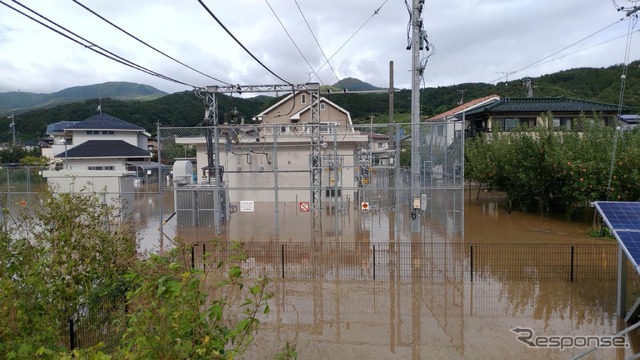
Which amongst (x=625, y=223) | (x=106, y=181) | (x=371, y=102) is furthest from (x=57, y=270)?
(x=371, y=102)

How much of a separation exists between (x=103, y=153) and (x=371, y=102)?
38.0 m

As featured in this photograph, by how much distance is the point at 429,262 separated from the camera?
1208 cm

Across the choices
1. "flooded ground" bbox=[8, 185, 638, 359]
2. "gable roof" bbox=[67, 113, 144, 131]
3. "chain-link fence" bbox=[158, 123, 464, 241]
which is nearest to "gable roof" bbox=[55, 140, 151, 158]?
"gable roof" bbox=[67, 113, 144, 131]

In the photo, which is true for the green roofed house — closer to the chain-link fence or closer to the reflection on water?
the chain-link fence

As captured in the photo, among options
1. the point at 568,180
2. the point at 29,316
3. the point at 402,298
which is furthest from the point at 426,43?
the point at 29,316

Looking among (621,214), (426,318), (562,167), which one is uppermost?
→ (562,167)

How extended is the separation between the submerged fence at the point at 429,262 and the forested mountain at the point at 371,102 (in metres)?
29.4

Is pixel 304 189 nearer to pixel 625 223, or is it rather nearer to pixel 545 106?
pixel 625 223

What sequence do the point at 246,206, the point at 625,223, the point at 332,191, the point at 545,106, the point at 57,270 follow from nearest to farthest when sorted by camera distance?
the point at 57,270 < the point at 625,223 < the point at 246,206 < the point at 332,191 < the point at 545,106

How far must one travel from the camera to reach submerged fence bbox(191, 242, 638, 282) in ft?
35.0

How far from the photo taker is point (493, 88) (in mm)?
67625

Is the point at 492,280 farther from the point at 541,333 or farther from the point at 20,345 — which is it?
the point at 20,345

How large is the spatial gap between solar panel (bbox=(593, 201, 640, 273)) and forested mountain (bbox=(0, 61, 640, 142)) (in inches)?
1291

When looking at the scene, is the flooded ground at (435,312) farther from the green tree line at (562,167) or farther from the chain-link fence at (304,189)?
the green tree line at (562,167)
